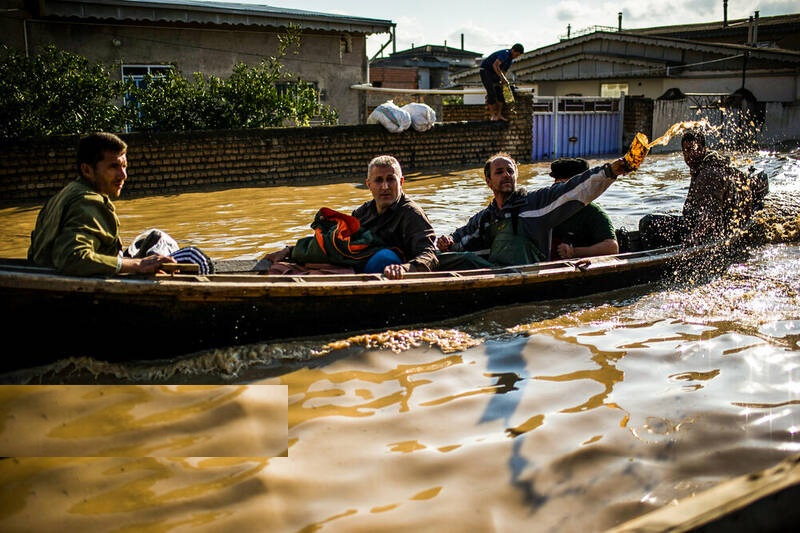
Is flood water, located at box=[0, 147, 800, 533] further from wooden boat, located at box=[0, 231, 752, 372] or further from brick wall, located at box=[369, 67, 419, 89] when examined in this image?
brick wall, located at box=[369, 67, 419, 89]

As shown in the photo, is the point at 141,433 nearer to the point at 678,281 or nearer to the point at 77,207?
the point at 77,207

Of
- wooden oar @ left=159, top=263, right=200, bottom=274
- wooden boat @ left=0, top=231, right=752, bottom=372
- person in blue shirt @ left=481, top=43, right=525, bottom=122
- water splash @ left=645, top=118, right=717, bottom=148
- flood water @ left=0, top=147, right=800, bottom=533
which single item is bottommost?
flood water @ left=0, top=147, right=800, bottom=533

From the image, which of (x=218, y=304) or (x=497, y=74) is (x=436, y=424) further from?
(x=497, y=74)

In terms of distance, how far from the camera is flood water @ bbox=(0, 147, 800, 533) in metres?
2.83

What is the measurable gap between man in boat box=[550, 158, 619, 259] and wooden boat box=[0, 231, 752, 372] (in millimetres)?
391

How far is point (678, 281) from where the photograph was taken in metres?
6.09

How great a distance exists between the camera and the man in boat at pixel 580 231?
18.6 ft

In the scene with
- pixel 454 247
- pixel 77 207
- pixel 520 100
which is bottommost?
pixel 454 247

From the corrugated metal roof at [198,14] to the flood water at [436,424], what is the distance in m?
12.1

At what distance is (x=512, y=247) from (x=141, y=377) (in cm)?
283

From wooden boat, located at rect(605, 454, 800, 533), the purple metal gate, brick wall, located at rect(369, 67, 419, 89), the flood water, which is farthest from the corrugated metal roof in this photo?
wooden boat, located at rect(605, 454, 800, 533)

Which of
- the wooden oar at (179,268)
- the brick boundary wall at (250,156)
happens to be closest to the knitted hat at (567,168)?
the wooden oar at (179,268)

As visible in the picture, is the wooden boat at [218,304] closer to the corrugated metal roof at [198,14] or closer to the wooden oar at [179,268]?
the wooden oar at [179,268]

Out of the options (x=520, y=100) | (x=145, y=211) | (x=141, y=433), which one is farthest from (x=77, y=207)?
(x=520, y=100)
